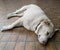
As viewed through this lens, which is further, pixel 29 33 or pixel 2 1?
pixel 2 1

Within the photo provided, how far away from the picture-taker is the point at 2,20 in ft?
7.88

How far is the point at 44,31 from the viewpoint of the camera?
1.73m

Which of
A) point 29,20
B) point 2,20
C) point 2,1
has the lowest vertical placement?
point 2,1

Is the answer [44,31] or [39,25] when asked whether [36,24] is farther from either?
[44,31]

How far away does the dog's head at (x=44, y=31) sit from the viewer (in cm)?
167

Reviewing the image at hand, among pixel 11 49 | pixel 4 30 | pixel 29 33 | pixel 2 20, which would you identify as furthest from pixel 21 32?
pixel 2 20

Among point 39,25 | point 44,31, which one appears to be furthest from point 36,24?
point 44,31

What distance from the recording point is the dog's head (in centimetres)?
167

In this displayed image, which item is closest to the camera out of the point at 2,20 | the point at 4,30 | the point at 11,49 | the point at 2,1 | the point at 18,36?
the point at 11,49

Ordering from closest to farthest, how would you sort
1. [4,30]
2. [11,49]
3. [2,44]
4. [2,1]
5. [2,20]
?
[11,49], [2,44], [4,30], [2,20], [2,1]

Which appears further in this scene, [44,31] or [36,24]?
[36,24]

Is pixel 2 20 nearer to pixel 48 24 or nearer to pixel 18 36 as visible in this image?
pixel 18 36

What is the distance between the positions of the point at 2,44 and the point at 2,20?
778 mm

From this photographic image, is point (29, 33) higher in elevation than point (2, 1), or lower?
higher
